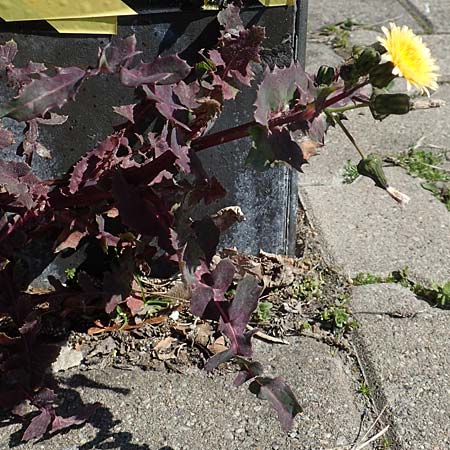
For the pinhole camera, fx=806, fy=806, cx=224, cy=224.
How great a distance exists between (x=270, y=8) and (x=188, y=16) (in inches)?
7.5

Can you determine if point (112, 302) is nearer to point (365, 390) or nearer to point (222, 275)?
point (222, 275)

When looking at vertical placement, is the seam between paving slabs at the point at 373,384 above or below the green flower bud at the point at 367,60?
below

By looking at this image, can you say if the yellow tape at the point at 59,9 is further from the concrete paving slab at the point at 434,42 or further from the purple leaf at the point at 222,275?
the concrete paving slab at the point at 434,42

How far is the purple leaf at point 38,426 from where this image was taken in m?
1.57

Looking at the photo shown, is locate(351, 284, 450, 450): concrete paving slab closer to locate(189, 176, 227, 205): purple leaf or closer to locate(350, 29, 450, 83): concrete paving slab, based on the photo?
locate(189, 176, 227, 205): purple leaf

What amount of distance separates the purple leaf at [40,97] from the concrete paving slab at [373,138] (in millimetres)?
1367

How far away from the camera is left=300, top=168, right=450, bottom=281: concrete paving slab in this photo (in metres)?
2.16

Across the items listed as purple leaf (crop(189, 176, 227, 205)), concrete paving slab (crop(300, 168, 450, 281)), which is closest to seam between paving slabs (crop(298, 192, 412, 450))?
concrete paving slab (crop(300, 168, 450, 281))

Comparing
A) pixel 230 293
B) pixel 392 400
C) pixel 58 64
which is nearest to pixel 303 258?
pixel 230 293

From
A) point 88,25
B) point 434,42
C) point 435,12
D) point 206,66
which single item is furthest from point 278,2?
point 435,12

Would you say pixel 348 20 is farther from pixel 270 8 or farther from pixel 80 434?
pixel 80 434

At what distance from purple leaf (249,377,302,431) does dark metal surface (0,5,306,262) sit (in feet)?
2.20

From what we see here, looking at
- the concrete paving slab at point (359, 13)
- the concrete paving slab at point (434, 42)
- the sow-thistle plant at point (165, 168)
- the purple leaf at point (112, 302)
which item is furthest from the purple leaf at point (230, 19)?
the concrete paving slab at point (359, 13)

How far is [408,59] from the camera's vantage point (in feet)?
4.35
